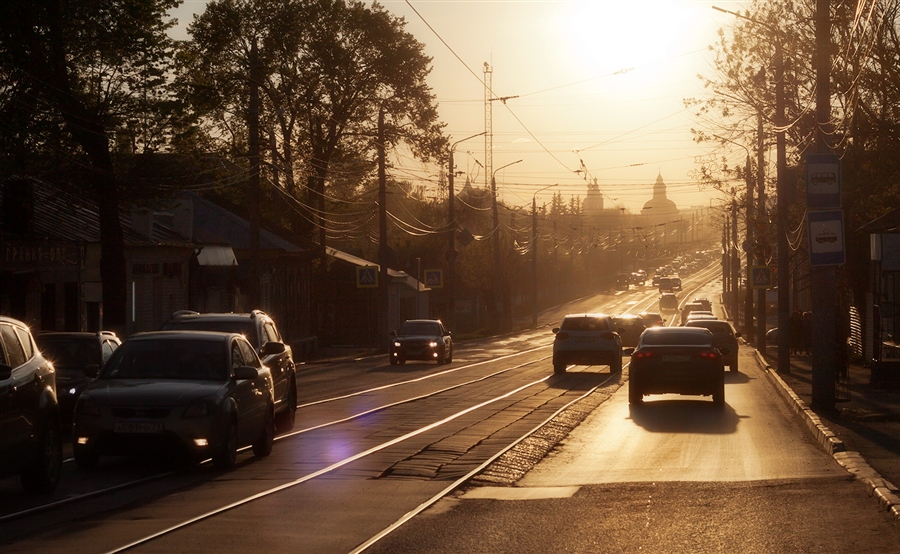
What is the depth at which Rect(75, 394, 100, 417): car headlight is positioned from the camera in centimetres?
1253

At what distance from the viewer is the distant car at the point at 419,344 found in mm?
38188

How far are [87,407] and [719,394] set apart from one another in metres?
12.9

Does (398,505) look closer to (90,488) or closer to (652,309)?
(90,488)

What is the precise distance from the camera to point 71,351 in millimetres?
18109

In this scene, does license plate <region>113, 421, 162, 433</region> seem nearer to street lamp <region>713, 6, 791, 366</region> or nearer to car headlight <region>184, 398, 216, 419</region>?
car headlight <region>184, 398, 216, 419</region>

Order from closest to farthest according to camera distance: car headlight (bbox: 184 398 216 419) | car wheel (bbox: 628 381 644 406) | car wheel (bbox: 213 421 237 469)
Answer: car headlight (bbox: 184 398 216 419) < car wheel (bbox: 213 421 237 469) < car wheel (bbox: 628 381 644 406)

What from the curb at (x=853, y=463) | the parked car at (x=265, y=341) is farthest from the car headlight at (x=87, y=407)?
the curb at (x=853, y=463)

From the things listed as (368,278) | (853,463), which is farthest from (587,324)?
(853,463)

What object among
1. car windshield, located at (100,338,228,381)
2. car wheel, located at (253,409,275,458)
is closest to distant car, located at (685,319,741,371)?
car wheel, located at (253,409,275,458)

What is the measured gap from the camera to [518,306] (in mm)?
112062

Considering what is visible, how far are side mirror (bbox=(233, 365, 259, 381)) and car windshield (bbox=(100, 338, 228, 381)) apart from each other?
14 cm

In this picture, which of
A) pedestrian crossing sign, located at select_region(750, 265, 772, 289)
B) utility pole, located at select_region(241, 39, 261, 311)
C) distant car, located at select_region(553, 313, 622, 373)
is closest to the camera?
distant car, located at select_region(553, 313, 622, 373)

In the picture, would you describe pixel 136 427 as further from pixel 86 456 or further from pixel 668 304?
pixel 668 304

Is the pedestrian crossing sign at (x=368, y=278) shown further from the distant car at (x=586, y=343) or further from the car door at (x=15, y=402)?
the car door at (x=15, y=402)
